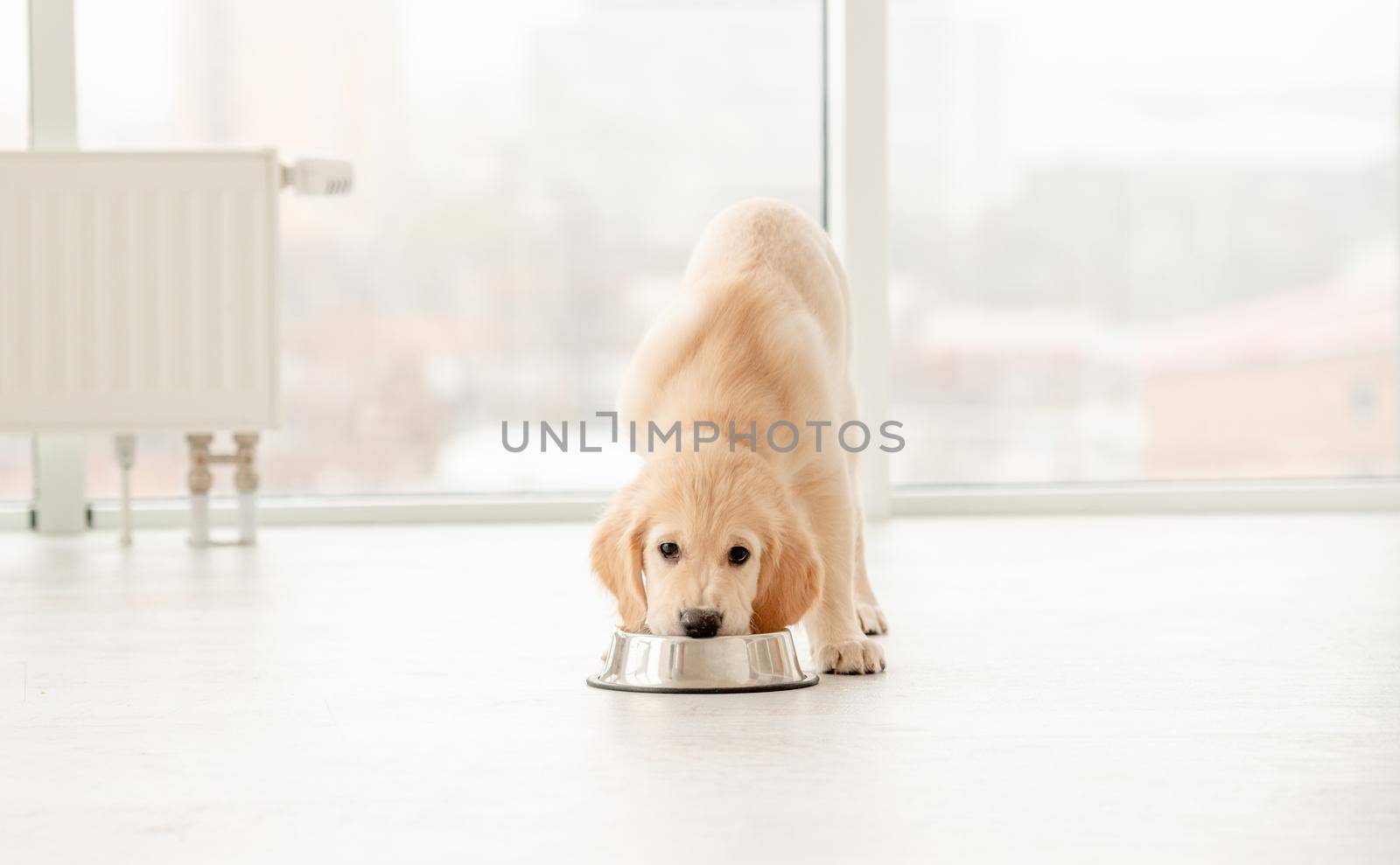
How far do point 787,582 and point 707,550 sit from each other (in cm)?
14

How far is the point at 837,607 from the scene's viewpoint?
2137 mm

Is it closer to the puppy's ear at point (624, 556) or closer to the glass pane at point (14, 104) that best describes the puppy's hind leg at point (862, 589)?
the puppy's ear at point (624, 556)

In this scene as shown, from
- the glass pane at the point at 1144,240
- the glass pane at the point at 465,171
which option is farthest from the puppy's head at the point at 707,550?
the glass pane at the point at 1144,240

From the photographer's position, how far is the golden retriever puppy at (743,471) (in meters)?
1.92

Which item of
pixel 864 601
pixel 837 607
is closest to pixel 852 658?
pixel 837 607

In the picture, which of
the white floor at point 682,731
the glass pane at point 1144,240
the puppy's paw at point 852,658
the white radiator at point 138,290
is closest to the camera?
the white floor at point 682,731

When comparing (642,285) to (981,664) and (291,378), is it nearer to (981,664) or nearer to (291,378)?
(291,378)

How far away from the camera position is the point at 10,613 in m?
2.67

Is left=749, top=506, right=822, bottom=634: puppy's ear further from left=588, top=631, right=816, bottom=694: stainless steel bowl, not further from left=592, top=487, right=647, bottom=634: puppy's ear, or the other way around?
left=592, top=487, right=647, bottom=634: puppy's ear

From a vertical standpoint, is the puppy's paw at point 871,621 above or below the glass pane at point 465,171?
below

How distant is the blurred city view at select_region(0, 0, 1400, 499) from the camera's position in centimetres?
458

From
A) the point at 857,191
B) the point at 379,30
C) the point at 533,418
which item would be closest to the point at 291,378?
the point at 533,418

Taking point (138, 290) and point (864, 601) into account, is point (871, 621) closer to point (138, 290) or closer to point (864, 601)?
point (864, 601)

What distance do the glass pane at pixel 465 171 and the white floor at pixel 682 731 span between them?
1577mm
